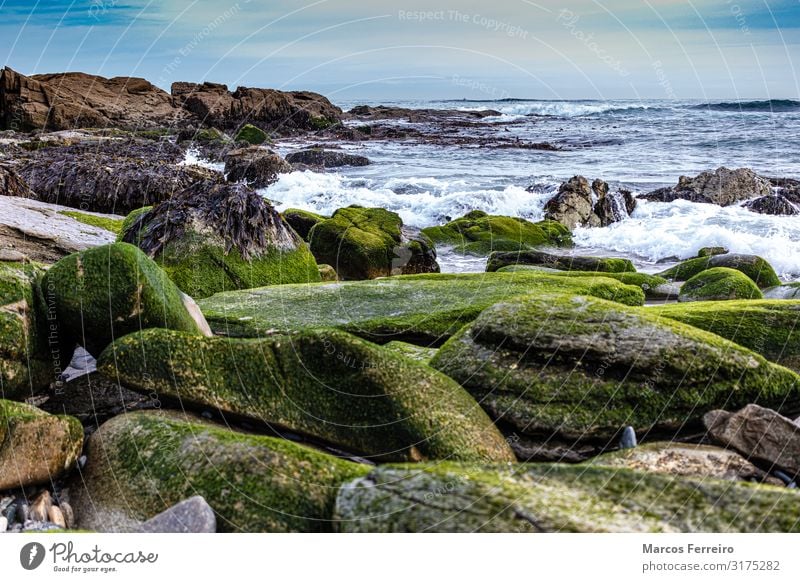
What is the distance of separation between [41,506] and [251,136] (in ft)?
136

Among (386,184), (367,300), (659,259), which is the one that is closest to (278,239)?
(367,300)

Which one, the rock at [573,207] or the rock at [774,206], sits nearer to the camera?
the rock at [573,207]

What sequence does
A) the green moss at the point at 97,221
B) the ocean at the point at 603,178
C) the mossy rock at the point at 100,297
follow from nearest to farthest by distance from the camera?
1. the mossy rock at the point at 100,297
2. the green moss at the point at 97,221
3. the ocean at the point at 603,178

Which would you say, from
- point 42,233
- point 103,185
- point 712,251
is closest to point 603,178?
point 712,251

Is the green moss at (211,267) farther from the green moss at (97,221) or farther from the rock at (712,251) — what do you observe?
the rock at (712,251)

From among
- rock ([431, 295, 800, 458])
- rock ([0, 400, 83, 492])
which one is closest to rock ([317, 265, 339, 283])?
rock ([431, 295, 800, 458])

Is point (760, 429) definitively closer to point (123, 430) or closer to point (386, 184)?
point (123, 430)

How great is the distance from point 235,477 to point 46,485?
1429 mm

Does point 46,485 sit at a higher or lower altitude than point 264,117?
lower

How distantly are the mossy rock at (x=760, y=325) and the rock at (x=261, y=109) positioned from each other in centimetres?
4904

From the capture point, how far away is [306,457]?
14.4ft

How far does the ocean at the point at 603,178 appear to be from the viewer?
1991 cm

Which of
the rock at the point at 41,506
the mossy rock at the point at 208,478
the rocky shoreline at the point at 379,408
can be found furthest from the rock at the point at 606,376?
the rock at the point at 41,506

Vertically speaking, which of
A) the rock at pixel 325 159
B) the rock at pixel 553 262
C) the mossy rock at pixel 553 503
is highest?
the rock at pixel 325 159
